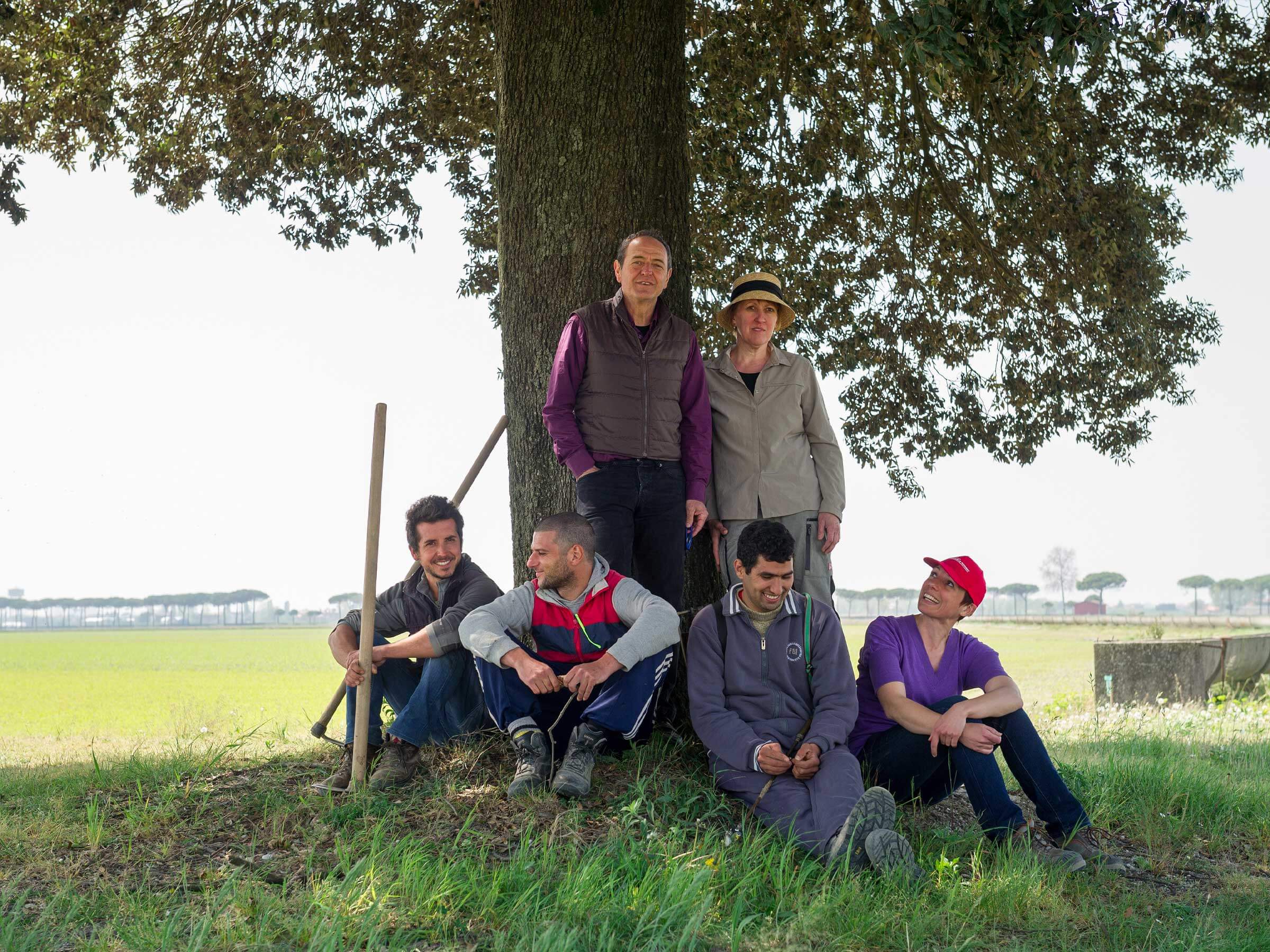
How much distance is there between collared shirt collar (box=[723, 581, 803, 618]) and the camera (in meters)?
4.63

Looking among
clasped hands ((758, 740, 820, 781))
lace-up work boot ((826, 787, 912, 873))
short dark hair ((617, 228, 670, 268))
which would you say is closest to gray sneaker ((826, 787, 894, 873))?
lace-up work boot ((826, 787, 912, 873))

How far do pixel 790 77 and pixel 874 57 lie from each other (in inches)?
27.7

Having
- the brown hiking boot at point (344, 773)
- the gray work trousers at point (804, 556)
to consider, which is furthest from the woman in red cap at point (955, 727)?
the brown hiking boot at point (344, 773)

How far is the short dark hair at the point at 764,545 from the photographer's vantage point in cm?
453

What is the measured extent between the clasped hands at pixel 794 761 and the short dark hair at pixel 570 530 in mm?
1133

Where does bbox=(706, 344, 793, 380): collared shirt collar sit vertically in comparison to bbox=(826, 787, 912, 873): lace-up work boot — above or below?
above

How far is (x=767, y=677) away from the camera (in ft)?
15.1

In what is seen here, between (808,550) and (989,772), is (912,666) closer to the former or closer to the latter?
(989,772)

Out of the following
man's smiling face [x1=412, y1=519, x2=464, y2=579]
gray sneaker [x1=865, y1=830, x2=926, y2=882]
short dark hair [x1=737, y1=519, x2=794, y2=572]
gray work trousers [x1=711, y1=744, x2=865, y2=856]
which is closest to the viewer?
gray sneaker [x1=865, y1=830, x2=926, y2=882]

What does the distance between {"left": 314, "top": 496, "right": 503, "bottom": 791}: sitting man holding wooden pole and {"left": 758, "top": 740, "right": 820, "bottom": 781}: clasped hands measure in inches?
59.3

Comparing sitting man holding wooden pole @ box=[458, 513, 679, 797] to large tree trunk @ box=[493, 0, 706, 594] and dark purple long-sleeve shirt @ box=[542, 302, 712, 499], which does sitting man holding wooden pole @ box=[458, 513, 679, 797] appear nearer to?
dark purple long-sleeve shirt @ box=[542, 302, 712, 499]

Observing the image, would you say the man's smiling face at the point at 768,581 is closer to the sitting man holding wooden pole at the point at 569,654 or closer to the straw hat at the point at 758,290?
the sitting man holding wooden pole at the point at 569,654

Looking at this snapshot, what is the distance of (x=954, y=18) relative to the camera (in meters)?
4.88

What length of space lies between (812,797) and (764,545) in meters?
1.03
